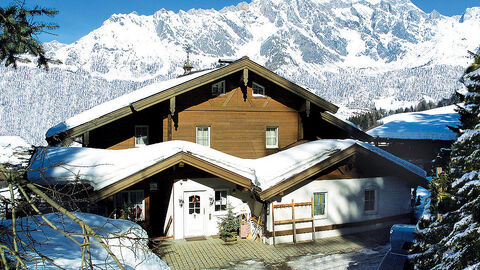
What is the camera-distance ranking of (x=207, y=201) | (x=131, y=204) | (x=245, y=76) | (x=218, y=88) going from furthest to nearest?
1. (x=218, y=88)
2. (x=245, y=76)
3. (x=207, y=201)
4. (x=131, y=204)

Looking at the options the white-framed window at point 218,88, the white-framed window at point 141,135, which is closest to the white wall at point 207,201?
the white-framed window at point 141,135

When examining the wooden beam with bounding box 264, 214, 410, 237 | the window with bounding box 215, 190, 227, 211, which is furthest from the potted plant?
the wooden beam with bounding box 264, 214, 410, 237

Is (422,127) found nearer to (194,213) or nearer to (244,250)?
(244,250)

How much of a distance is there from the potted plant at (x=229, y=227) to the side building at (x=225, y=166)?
25.1 inches

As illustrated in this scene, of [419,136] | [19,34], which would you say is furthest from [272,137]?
[419,136]

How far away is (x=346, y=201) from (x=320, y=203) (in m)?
1.40

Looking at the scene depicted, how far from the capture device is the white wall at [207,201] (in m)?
17.2

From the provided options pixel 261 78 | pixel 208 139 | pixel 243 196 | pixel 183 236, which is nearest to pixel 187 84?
pixel 208 139

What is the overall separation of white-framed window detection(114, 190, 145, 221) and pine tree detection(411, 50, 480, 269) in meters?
11.9

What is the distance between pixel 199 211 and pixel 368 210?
8436 mm

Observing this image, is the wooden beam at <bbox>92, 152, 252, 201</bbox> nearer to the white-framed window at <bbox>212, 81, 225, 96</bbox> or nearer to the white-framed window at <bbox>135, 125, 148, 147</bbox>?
the white-framed window at <bbox>135, 125, 148, 147</bbox>

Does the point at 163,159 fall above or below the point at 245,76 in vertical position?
below

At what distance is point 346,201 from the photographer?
18219mm

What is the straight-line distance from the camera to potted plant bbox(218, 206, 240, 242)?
16547mm
